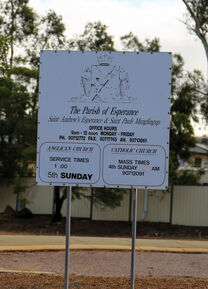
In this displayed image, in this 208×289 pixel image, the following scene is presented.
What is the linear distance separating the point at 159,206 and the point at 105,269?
14034 millimetres

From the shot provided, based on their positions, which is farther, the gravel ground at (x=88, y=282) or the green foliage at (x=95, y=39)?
the green foliage at (x=95, y=39)

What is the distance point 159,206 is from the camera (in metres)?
22.6

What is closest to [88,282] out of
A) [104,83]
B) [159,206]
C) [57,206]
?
[104,83]

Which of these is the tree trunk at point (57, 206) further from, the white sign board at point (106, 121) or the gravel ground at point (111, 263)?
the white sign board at point (106, 121)

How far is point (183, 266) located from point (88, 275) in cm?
219

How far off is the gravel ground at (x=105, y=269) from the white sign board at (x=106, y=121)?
1.85m

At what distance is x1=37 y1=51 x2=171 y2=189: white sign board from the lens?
5.91m

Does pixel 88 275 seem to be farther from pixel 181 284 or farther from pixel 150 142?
pixel 150 142

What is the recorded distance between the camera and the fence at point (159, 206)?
880 inches

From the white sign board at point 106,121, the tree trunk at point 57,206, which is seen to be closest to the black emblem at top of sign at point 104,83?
the white sign board at point 106,121

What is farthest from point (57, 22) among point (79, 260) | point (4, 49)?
point (79, 260)

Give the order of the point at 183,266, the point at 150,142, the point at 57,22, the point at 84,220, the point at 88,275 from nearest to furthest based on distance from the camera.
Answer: the point at 150,142, the point at 88,275, the point at 183,266, the point at 84,220, the point at 57,22

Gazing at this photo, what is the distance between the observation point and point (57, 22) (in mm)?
32344

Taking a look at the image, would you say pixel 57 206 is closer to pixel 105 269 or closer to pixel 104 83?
pixel 105 269
